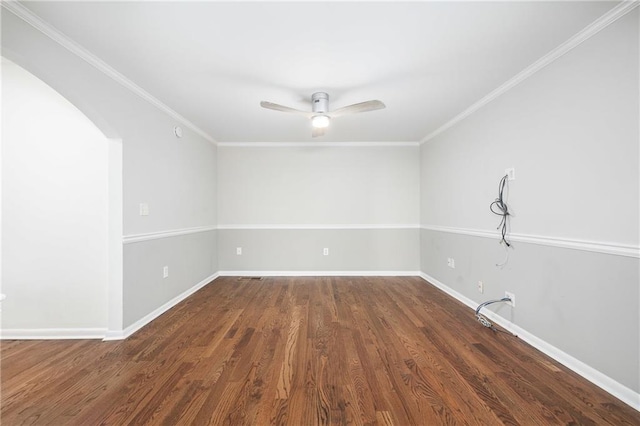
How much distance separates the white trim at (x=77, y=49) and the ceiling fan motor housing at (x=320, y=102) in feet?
5.52

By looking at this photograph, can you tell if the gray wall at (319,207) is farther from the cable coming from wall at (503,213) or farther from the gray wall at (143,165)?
the cable coming from wall at (503,213)

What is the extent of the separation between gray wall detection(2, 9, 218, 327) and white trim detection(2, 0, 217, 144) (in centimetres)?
3

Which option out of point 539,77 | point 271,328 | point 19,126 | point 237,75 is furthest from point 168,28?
point 539,77

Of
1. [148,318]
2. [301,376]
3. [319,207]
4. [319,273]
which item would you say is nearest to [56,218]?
[148,318]

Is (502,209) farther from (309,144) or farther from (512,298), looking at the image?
(309,144)

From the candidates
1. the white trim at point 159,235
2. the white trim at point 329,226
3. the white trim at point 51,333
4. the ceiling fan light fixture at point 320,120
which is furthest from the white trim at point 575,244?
the white trim at point 51,333

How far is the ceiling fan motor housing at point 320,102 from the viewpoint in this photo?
96.8 inches

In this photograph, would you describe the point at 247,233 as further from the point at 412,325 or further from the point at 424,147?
the point at 424,147

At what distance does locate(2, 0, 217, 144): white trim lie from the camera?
1.47 meters

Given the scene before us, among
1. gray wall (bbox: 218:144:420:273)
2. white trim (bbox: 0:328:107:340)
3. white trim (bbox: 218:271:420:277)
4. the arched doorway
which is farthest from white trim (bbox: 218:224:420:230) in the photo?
white trim (bbox: 0:328:107:340)

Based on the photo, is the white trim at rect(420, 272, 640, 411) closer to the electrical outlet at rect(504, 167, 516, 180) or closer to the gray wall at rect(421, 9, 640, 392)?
the gray wall at rect(421, 9, 640, 392)

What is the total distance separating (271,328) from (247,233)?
7.51ft

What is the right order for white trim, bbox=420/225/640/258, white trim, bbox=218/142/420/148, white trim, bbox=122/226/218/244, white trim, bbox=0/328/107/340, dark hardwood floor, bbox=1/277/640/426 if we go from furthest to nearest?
white trim, bbox=218/142/420/148 < white trim, bbox=122/226/218/244 < white trim, bbox=0/328/107/340 < white trim, bbox=420/225/640/258 < dark hardwood floor, bbox=1/277/640/426

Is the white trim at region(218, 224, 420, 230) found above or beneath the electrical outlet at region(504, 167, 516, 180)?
beneath
